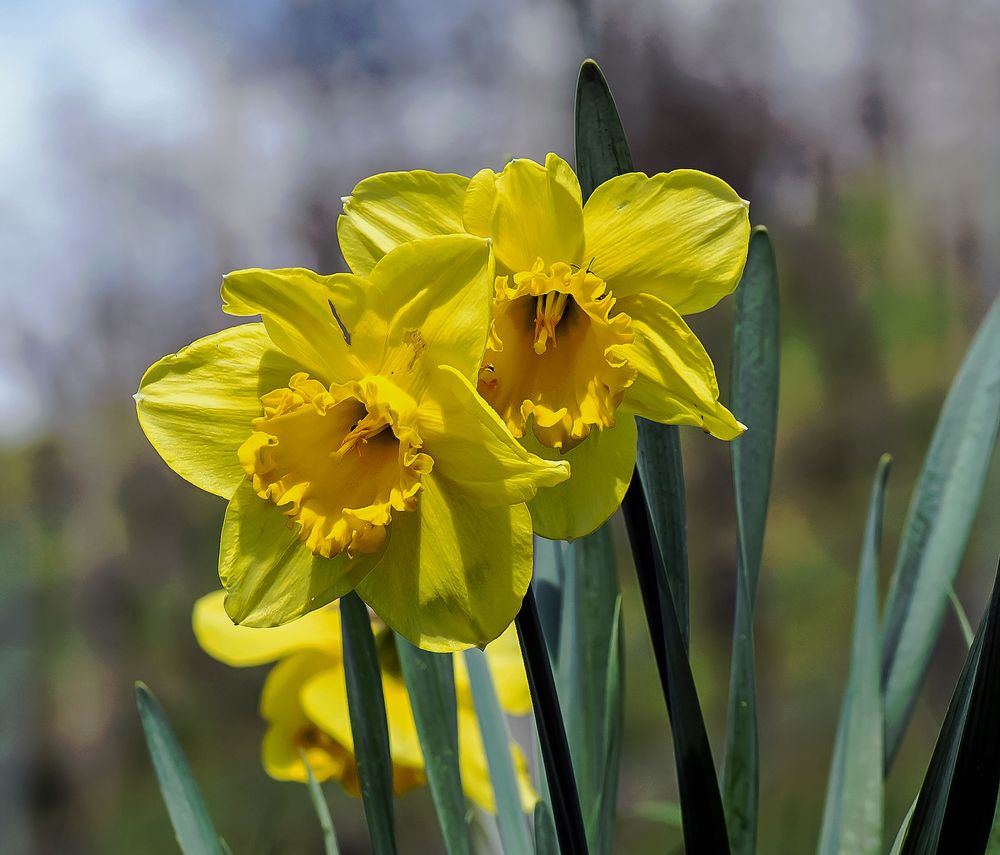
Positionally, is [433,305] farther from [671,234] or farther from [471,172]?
[471,172]

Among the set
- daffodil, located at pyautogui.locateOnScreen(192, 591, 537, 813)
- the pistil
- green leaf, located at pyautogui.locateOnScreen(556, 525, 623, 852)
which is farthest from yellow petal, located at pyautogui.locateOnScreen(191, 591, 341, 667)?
the pistil

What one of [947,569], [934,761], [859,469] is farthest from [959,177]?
[934,761]

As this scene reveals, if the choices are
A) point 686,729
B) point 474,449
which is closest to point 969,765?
point 686,729

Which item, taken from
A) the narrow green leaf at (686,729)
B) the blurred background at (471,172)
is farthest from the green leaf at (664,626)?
the blurred background at (471,172)

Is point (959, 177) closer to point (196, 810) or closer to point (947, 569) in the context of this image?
point (947, 569)

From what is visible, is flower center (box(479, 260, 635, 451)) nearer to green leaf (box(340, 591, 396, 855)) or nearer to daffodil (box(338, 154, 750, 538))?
daffodil (box(338, 154, 750, 538))

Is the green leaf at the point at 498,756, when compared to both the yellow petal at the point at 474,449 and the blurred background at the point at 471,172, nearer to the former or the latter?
the yellow petal at the point at 474,449
